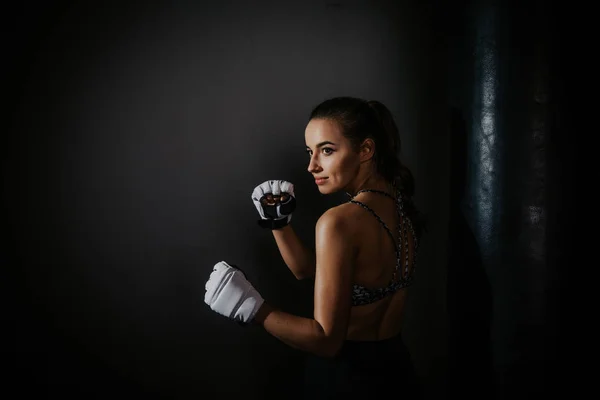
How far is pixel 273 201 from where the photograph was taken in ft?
4.66

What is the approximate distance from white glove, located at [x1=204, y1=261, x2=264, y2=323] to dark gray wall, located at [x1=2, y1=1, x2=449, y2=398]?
47 cm

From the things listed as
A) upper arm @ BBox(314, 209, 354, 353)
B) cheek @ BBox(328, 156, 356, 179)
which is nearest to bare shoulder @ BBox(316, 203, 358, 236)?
upper arm @ BBox(314, 209, 354, 353)

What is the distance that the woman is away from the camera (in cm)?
105

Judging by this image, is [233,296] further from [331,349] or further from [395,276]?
[395,276]

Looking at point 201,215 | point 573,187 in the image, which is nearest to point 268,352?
point 201,215

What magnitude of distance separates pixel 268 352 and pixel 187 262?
18.2 inches

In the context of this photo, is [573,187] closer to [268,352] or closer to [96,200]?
[268,352]

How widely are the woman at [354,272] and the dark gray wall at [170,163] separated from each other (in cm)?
41

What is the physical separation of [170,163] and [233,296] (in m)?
0.68

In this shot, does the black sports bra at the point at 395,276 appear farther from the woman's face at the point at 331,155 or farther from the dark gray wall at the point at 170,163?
the dark gray wall at the point at 170,163

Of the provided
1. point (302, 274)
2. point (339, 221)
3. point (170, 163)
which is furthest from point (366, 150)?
point (170, 163)

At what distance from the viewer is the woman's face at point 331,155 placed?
121cm

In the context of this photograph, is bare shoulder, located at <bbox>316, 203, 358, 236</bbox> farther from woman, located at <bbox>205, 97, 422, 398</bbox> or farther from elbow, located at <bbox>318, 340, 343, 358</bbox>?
elbow, located at <bbox>318, 340, 343, 358</bbox>

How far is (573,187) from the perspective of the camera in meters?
1.30
